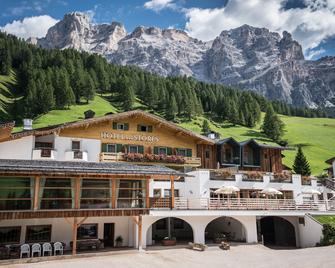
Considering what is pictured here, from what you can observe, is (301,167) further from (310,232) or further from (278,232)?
(310,232)

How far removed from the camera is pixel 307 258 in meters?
23.1

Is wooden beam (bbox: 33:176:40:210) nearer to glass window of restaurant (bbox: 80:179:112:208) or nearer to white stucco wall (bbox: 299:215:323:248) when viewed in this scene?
glass window of restaurant (bbox: 80:179:112:208)

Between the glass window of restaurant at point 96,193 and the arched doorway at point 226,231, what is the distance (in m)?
10.4

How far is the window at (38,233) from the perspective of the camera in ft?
76.9

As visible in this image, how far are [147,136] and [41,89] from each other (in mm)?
50141

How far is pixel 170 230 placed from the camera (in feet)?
104

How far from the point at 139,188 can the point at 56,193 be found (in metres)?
5.70

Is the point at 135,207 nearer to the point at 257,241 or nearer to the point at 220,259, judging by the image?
the point at 220,259

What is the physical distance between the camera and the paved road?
19.8m

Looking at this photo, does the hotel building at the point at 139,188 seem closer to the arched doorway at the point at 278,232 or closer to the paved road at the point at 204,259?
the arched doorway at the point at 278,232

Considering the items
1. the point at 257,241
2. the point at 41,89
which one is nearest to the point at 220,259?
the point at 257,241

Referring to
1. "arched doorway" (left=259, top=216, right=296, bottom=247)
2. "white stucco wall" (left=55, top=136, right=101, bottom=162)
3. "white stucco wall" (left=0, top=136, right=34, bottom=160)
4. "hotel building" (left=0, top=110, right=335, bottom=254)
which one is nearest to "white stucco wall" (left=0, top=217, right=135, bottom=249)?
"hotel building" (left=0, top=110, right=335, bottom=254)

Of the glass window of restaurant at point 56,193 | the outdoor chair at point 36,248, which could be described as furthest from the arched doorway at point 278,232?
the outdoor chair at point 36,248

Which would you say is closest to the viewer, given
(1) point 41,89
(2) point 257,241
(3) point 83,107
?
(2) point 257,241
